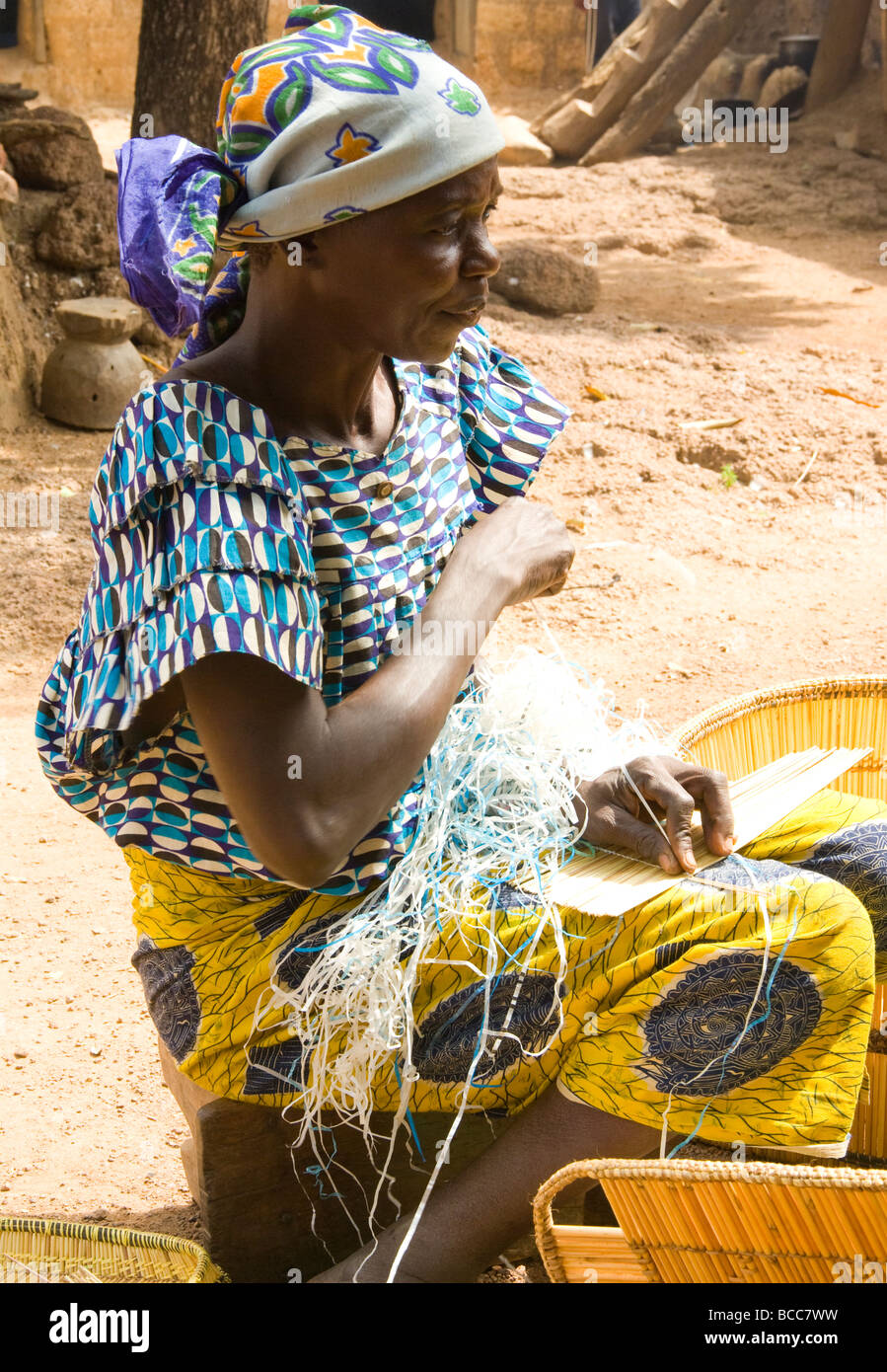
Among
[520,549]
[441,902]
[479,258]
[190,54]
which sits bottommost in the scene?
[441,902]

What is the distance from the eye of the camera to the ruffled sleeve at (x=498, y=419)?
2115mm

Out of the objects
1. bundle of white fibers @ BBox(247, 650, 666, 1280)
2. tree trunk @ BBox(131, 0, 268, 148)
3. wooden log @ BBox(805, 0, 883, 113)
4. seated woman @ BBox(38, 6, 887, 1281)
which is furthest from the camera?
wooden log @ BBox(805, 0, 883, 113)

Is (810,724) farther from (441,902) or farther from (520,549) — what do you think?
(441,902)

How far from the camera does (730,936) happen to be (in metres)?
1.71

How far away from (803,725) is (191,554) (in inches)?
62.4

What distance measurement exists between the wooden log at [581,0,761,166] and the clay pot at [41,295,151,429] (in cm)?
702

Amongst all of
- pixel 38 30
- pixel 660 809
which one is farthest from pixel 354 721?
pixel 38 30

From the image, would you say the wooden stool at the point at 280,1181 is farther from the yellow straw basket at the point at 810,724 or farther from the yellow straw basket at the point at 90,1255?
the yellow straw basket at the point at 810,724

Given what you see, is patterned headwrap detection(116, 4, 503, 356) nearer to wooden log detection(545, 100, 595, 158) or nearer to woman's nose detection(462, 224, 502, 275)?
woman's nose detection(462, 224, 502, 275)

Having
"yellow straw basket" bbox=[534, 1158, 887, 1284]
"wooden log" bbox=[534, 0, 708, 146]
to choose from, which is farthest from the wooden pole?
"yellow straw basket" bbox=[534, 1158, 887, 1284]

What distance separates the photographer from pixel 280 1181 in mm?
2035

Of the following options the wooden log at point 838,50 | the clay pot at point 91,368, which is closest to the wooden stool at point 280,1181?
the clay pot at point 91,368

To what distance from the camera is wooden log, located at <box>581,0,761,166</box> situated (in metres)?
11.2
